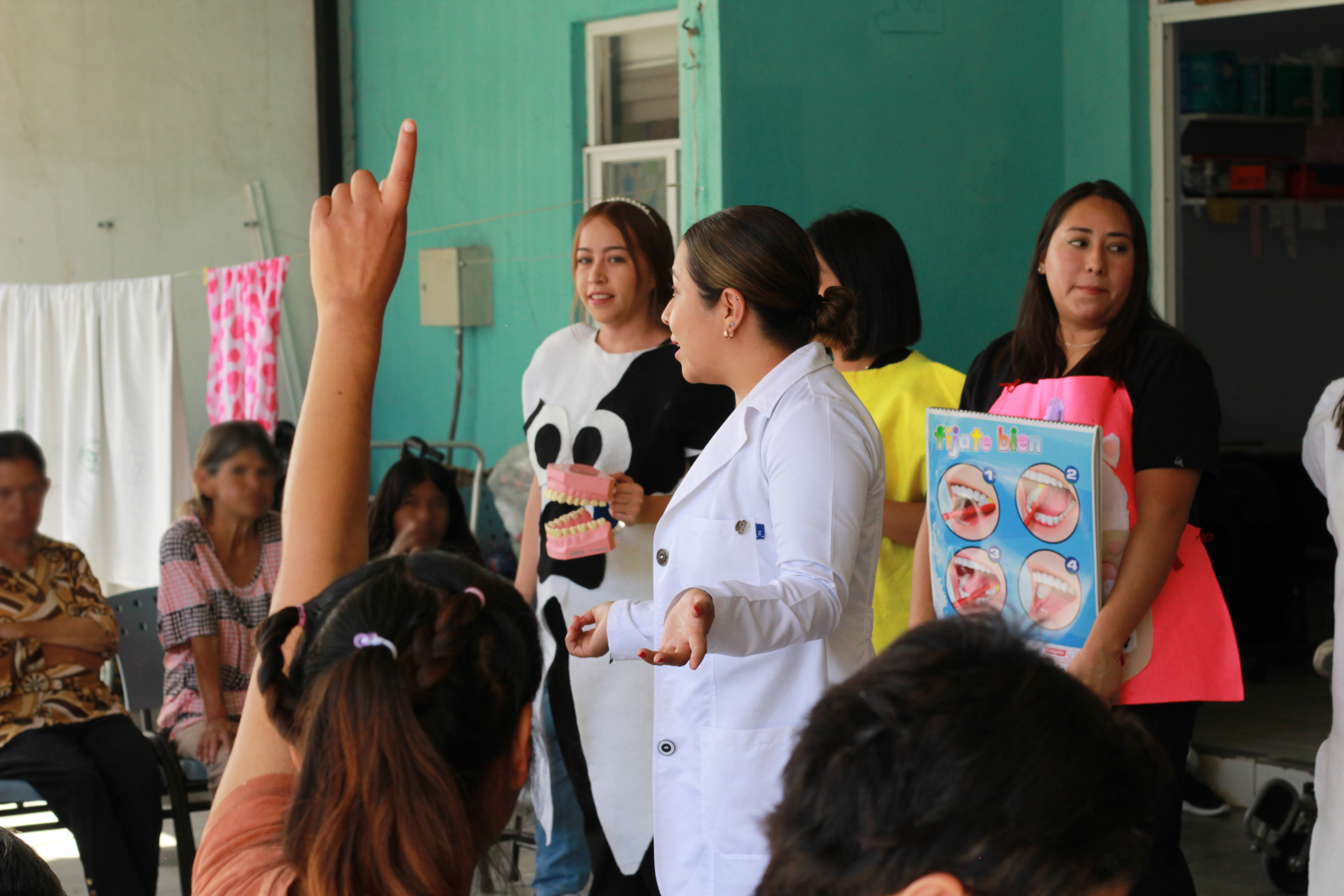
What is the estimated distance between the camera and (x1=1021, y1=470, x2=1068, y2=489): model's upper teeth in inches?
78.8

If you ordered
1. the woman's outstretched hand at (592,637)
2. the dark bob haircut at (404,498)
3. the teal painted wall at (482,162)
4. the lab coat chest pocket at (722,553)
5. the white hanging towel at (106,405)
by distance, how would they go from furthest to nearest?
the teal painted wall at (482,162) → the white hanging towel at (106,405) → the dark bob haircut at (404,498) → the lab coat chest pocket at (722,553) → the woman's outstretched hand at (592,637)

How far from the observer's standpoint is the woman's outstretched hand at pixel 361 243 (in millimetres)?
1220

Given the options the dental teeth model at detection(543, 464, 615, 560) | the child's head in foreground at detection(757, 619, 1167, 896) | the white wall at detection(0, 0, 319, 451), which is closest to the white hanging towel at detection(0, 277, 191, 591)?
the white wall at detection(0, 0, 319, 451)

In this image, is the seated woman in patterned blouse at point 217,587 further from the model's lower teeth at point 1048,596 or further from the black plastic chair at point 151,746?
the model's lower teeth at point 1048,596

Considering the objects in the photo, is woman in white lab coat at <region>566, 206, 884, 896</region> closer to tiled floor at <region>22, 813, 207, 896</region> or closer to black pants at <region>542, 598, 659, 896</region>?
black pants at <region>542, 598, 659, 896</region>

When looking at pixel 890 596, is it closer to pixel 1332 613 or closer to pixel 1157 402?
pixel 1157 402

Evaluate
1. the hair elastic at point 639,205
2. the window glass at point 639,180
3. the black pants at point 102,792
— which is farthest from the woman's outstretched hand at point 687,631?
the window glass at point 639,180

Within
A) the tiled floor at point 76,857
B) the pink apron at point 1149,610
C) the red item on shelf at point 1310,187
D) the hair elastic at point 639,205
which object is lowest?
the tiled floor at point 76,857

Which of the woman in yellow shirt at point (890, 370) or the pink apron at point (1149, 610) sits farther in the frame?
the woman in yellow shirt at point (890, 370)

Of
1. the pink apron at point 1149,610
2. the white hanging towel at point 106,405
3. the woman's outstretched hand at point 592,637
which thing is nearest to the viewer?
the woman's outstretched hand at point 592,637

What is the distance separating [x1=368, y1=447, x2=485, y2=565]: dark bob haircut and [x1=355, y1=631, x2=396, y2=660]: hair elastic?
2767 millimetres

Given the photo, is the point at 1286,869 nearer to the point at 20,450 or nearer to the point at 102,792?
the point at 102,792

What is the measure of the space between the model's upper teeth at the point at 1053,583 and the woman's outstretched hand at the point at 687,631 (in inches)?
28.1

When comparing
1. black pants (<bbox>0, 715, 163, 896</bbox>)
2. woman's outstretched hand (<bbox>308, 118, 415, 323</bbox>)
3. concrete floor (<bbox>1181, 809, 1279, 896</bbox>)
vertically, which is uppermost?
woman's outstretched hand (<bbox>308, 118, 415, 323</bbox>)
